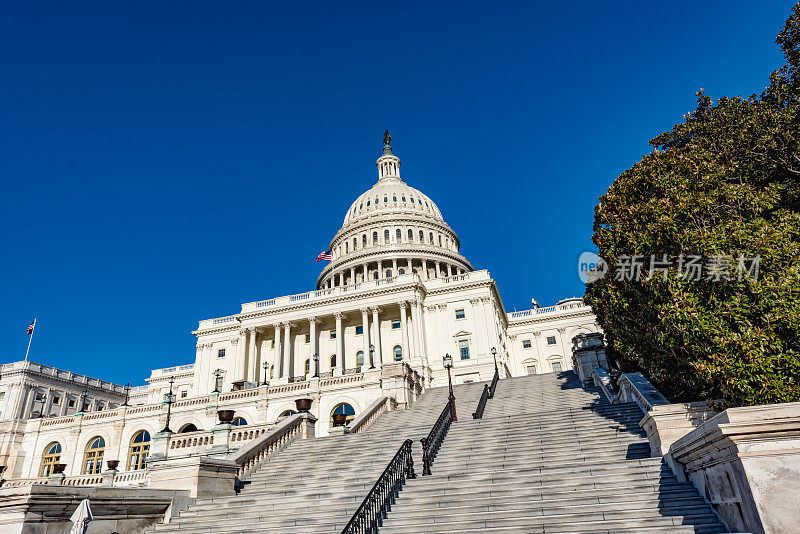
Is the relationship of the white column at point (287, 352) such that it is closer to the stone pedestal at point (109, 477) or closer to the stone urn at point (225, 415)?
the stone pedestal at point (109, 477)

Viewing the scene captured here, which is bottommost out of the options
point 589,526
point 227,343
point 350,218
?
point 589,526

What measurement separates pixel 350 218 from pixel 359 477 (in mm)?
81713

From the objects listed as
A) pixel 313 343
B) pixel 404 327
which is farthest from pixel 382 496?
pixel 313 343

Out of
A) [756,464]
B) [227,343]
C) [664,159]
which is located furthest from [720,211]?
[227,343]

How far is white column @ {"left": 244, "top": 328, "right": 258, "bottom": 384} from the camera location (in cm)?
5869

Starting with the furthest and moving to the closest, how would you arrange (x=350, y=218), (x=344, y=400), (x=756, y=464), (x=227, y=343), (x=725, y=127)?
1. (x=350, y=218)
2. (x=227, y=343)
3. (x=344, y=400)
4. (x=725, y=127)
5. (x=756, y=464)

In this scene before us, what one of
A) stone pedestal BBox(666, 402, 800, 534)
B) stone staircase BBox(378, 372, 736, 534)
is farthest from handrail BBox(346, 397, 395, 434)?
stone pedestal BBox(666, 402, 800, 534)

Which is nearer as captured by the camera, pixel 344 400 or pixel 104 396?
pixel 344 400

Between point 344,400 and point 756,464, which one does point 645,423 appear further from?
point 344,400

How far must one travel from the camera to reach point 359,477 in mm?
15156

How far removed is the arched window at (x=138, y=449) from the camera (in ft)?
124

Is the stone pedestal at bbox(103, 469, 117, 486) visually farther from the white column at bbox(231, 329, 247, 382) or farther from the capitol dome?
the capitol dome

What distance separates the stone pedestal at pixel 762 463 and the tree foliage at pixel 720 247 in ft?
14.1

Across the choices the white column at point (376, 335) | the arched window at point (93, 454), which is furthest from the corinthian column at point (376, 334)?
the arched window at point (93, 454)
